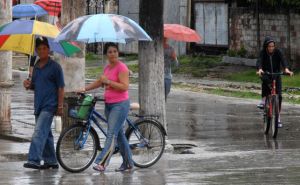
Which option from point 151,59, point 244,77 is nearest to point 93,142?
point 151,59

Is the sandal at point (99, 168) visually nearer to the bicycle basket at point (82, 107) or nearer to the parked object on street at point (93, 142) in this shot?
the parked object on street at point (93, 142)

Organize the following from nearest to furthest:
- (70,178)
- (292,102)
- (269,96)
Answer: (70,178) < (269,96) < (292,102)

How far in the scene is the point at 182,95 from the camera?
25.0 metres

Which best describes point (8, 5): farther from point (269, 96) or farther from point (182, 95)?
point (182, 95)

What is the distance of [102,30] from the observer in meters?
11.8

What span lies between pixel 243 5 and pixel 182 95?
8.72 metres

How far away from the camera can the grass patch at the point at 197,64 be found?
3091 cm

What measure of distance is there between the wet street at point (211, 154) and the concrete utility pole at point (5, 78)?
3.19 ft

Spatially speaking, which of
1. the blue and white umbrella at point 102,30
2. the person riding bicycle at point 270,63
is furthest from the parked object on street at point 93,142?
the person riding bicycle at point 270,63

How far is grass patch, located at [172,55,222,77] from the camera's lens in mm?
30911

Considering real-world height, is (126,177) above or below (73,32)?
below

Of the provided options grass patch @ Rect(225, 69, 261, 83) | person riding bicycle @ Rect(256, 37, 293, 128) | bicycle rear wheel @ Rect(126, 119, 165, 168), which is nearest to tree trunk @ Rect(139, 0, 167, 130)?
bicycle rear wheel @ Rect(126, 119, 165, 168)

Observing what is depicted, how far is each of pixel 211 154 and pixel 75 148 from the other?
9.55 ft

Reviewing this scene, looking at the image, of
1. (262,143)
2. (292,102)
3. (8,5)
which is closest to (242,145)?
(262,143)
